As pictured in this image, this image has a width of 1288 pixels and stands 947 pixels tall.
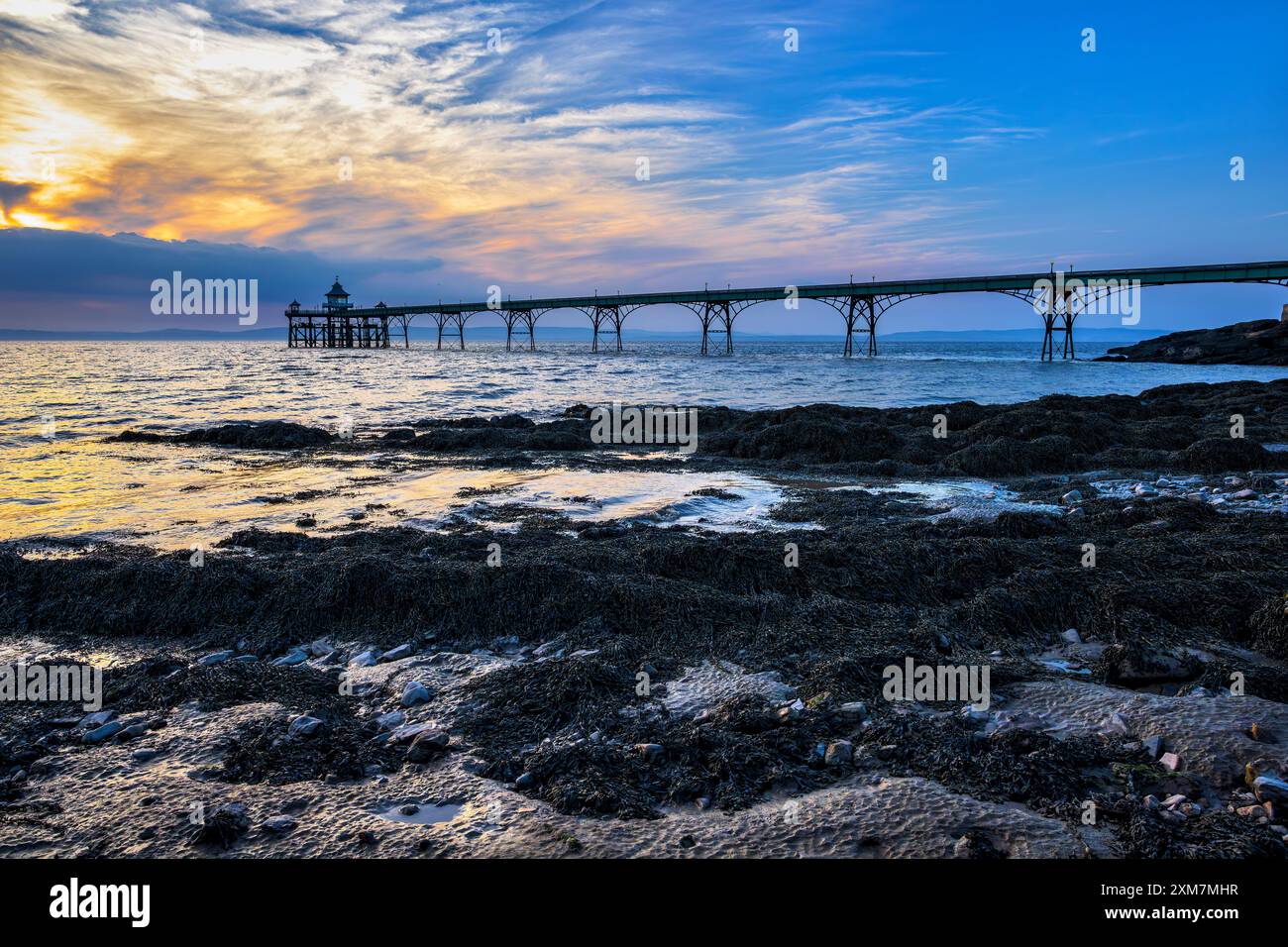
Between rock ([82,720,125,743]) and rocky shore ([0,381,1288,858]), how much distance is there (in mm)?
17

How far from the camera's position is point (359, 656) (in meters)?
5.42

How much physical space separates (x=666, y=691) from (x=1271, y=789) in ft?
10.2

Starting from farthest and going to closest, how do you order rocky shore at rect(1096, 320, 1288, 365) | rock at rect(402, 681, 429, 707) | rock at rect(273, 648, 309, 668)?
1. rocky shore at rect(1096, 320, 1288, 365)
2. rock at rect(273, 648, 309, 668)
3. rock at rect(402, 681, 429, 707)

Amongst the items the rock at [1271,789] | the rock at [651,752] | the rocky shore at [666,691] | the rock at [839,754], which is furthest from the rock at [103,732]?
the rock at [1271,789]

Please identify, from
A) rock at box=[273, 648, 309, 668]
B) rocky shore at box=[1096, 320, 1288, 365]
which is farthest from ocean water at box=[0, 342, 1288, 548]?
rocky shore at box=[1096, 320, 1288, 365]

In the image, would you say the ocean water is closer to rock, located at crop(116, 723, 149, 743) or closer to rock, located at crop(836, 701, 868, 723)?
rock, located at crop(116, 723, 149, 743)

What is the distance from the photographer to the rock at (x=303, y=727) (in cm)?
413

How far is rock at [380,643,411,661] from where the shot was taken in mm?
5410

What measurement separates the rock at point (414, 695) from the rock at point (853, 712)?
2.58 metres
